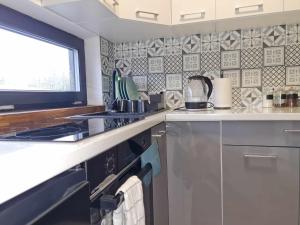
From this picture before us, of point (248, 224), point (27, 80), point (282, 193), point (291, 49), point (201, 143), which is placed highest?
point (291, 49)

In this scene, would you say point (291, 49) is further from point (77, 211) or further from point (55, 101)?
point (77, 211)

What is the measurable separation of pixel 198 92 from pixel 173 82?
0.28 m

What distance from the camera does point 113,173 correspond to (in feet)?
2.47

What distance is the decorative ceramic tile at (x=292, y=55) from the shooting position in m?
1.72

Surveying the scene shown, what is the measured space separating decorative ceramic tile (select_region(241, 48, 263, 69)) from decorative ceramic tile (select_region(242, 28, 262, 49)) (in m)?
0.03

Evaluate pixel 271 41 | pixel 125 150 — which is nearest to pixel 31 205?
pixel 125 150

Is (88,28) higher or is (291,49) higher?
(88,28)

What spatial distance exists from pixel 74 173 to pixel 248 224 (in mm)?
1156

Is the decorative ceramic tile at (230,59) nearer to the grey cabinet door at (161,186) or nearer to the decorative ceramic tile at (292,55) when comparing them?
the decorative ceramic tile at (292,55)

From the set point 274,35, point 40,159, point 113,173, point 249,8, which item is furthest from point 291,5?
point 40,159

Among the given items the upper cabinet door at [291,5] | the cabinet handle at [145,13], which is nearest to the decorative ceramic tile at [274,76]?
the upper cabinet door at [291,5]

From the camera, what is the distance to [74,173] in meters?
0.54

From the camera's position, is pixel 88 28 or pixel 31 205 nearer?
pixel 31 205

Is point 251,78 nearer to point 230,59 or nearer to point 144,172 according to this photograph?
point 230,59
